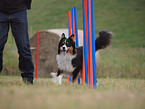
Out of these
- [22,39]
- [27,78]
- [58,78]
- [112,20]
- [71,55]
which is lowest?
[58,78]

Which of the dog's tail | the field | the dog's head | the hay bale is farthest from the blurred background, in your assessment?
the dog's head

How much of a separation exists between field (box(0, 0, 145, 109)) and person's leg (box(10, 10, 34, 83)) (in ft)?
0.93

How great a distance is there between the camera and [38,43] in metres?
8.80

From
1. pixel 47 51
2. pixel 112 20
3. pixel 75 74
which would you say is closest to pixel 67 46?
pixel 75 74

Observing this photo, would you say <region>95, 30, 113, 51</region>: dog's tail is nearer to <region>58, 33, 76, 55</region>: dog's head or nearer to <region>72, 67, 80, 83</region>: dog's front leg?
<region>58, 33, 76, 55</region>: dog's head

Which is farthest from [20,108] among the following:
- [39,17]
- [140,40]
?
[39,17]

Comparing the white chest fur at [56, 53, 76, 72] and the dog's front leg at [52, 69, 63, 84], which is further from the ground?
the white chest fur at [56, 53, 76, 72]

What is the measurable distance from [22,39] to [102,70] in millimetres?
4981

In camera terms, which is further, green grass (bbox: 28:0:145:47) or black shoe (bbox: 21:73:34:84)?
green grass (bbox: 28:0:145:47)

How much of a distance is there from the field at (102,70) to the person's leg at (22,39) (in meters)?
0.28

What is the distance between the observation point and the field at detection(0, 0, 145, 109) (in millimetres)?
2064

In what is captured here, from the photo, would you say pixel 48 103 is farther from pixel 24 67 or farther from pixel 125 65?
pixel 125 65

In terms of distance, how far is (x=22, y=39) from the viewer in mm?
4285

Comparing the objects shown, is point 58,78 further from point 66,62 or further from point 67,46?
point 67,46
